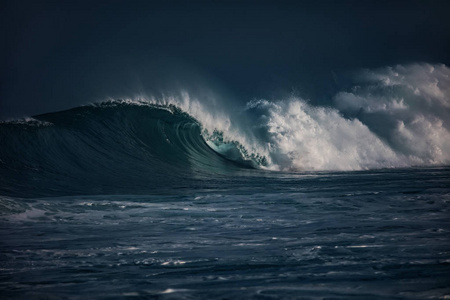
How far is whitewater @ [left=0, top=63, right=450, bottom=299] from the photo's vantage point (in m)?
3.19

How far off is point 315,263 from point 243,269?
0.54 m

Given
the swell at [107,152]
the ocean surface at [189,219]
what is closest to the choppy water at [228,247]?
the ocean surface at [189,219]

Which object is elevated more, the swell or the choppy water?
the swell

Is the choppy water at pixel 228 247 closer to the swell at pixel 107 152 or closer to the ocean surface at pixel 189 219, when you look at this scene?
the ocean surface at pixel 189 219

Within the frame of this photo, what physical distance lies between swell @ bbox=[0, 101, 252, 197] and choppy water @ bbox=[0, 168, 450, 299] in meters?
1.89

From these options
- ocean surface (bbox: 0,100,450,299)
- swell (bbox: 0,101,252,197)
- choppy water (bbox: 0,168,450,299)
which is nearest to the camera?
choppy water (bbox: 0,168,450,299)

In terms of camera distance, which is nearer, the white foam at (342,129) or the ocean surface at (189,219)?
the ocean surface at (189,219)

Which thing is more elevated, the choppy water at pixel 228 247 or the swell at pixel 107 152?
the swell at pixel 107 152

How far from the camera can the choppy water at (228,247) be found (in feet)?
9.93

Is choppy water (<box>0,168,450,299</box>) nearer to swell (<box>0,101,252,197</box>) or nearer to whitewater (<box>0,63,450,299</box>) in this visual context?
whitewater (<box>0,63,450,299</box>)

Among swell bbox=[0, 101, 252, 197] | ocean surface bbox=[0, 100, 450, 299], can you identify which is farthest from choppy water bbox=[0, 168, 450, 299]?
swell bbox=[0, 101, 252, 197]

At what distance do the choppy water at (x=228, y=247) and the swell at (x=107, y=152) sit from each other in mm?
1886

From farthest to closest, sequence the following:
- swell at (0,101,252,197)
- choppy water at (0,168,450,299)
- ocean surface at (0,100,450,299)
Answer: swell at (0,101,252,197)
ocean surface at (0,100,450,299)
choppy water at (0,168,450,299)

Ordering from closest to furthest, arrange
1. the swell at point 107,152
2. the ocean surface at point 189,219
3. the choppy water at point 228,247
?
the choppy water at point 228,247, the ocean surface at point 189,219, the swell at point 107,152
